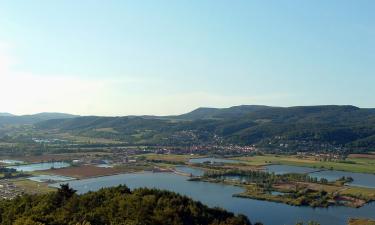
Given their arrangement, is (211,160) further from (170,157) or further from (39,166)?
(39,166)

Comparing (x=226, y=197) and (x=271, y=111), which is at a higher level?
(x=271, y=111)

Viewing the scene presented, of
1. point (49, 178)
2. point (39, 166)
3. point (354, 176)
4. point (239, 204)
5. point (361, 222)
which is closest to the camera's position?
point (361, 222)

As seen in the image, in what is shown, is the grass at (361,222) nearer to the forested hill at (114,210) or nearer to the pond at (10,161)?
the forested hill at (114,210)

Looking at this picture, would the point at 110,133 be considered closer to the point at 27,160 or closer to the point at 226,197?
the point at 27,160

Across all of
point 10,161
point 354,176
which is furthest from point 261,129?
point 10,161

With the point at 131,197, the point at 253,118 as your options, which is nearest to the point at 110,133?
the point at 253,118

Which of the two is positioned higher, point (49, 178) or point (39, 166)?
point (39, 166)
